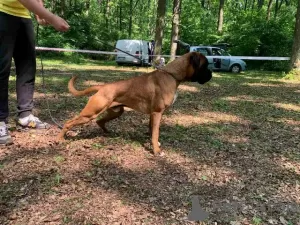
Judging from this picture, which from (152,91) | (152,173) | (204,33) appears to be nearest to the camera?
(152,173)

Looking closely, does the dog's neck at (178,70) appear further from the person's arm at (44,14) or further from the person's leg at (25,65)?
the person's leg at (25,65)

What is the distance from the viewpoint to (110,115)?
5.28 meters

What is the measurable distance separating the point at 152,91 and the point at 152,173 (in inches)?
48.2

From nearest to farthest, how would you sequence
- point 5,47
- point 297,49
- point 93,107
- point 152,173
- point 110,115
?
point 152,173, point 5,47, point 93,107, point 110,115, point 297,49

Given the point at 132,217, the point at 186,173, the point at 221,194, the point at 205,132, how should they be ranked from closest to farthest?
the point at 132,217
the point at 221,194
the point at 186,173
the point at 205,132

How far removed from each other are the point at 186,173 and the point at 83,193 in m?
1.36

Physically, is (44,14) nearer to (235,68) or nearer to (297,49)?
(297,49)

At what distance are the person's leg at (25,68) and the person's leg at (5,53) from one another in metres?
0.18

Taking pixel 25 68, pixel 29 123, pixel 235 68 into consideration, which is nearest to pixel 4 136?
pixel 29 123

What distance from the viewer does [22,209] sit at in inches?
123

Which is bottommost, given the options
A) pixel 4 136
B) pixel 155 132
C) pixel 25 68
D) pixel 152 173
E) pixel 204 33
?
pixel 152 173

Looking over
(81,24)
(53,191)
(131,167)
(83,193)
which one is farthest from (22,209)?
(81,24)

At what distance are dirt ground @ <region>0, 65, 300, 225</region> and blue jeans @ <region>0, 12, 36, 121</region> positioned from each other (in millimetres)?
537

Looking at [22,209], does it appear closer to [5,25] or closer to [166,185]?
[166,185]
